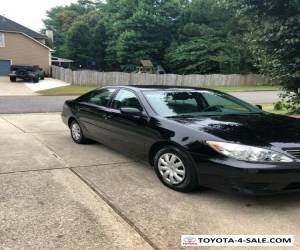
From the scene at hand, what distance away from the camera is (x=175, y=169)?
4797 millimetres

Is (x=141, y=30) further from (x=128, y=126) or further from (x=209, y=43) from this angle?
(x=128, y=126)

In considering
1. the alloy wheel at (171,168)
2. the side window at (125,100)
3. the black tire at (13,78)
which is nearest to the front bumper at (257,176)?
the alloy wheel at (171,168)

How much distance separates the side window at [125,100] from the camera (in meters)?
5.86

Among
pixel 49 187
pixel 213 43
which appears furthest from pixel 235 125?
pixel 213 43

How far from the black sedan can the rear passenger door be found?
0.06 feet

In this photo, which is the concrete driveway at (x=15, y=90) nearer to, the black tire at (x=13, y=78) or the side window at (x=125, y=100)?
the black tire at (x=13, y=78)

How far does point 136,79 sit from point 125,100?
30.5m

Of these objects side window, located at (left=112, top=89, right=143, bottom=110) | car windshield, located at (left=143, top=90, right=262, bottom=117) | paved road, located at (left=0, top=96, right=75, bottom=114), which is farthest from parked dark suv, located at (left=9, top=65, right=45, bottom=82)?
car windshield, located at (left=143, top=90, right=262, bottom=117)

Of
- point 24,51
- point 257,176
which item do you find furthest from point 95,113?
point 24,51

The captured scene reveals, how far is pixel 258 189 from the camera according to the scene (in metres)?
4.09

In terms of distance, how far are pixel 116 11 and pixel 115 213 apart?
55344mm

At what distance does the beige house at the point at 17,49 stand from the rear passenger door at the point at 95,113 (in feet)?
122

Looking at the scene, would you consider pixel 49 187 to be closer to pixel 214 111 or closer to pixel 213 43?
pixel 214 111

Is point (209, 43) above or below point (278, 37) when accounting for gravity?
above
